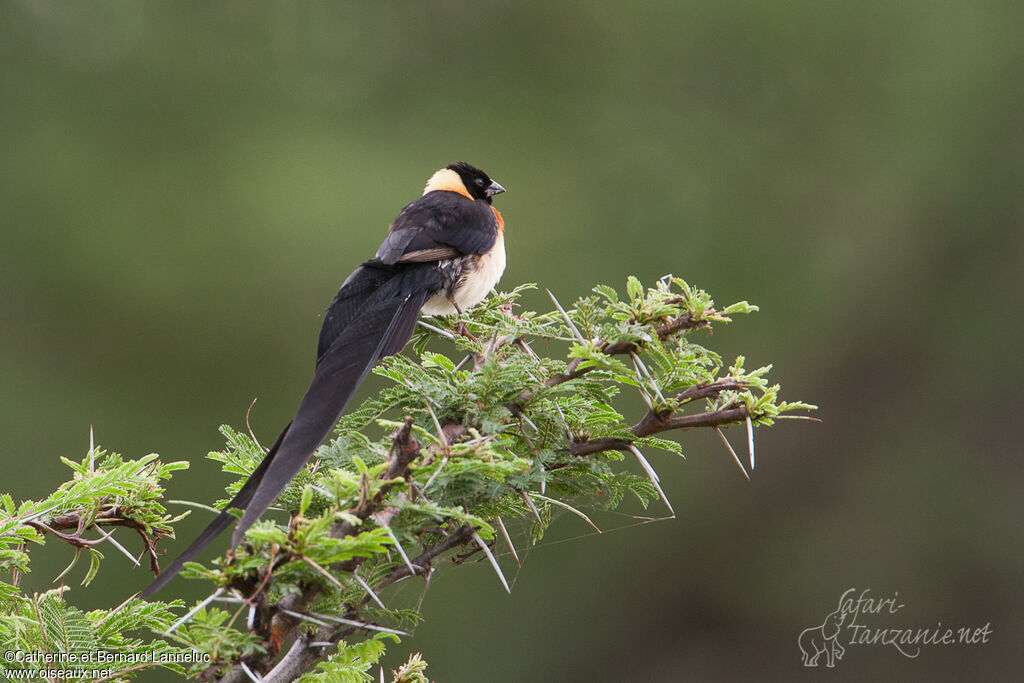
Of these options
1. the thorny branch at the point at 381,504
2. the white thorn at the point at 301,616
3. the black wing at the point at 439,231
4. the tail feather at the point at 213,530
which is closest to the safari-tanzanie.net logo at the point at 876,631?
the black wing at the point at 439,231

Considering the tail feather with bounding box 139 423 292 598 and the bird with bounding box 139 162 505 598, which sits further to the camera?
the bird with bounding box 139 162 505 598

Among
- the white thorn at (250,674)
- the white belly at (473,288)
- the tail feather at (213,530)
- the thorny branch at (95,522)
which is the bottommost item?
the white thorn at (250,674)

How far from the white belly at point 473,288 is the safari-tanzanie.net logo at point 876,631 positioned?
10.3 feet

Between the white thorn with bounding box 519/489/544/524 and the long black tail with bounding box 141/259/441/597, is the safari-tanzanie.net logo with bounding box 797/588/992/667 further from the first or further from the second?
the white thorn with bounding box 519/489/544/524

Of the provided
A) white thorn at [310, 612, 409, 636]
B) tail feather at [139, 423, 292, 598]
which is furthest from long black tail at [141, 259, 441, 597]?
white thorn at [310, 612, 409, 636]

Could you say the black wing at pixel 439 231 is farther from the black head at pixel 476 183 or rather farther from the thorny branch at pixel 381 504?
the thorny branch at pixel 381 504

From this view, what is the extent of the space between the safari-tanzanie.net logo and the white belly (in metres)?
3.15

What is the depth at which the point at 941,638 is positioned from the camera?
18.0ft

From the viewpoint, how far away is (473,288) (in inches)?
105

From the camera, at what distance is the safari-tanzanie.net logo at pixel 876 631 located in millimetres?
5032

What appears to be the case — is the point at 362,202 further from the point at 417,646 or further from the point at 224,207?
the point at 417,646

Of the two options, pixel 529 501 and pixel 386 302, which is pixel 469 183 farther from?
pixel 529 501

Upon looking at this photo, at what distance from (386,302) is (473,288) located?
2.52 feet

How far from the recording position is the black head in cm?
339
